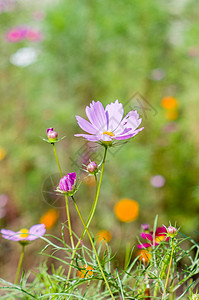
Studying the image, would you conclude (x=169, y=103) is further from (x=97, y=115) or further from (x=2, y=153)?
(x=97, y=115)

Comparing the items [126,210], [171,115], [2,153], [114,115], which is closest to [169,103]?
[171,115]

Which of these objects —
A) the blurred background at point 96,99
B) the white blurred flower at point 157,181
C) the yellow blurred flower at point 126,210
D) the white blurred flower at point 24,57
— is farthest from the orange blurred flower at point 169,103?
the white blurred flower at point 24,57

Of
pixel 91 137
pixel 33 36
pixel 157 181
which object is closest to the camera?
pixel 91 137

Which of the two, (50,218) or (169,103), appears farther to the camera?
(169,103)

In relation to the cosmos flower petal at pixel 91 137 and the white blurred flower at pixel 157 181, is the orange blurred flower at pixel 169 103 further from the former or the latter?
the cosmos flower petal at pixel 91 137

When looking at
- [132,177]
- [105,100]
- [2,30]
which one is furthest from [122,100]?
[2,30]

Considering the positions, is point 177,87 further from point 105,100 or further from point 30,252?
point 30,252
